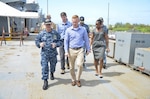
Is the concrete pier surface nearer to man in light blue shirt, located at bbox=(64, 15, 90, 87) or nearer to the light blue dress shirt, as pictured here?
man in light blue shirt, located at bbox=(64, 15, 90, 87)

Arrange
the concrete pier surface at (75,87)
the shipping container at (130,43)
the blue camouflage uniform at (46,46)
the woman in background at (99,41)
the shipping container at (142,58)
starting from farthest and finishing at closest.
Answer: the shipping container at (130,43), the shipping container at (142,58), the woman in background at (99,41), the blue camouflage uniform at (46,46), the concrete pier surface at (75,87)

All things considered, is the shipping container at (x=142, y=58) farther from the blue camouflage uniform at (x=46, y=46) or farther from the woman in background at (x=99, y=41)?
the blue camouflage uniform at (x=46, y=46)

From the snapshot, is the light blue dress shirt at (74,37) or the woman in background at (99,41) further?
the woman in background at (99,41)

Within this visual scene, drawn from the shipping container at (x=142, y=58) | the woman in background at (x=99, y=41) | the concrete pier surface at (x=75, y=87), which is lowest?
the concrete pier surface at (x=75, y=87)

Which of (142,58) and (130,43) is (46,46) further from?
(130,43)

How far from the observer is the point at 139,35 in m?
7.99

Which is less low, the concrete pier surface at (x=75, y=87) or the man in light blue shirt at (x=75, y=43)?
the man in light blue shirt at (x=75, y=43)

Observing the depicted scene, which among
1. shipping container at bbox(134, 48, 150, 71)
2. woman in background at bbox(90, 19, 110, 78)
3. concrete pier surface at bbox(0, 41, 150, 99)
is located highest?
woman in background at bbox(90, 19, 110, 78)

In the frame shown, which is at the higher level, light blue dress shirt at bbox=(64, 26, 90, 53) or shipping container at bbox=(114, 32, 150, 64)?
light blue dress shirt at bbox=(64, 26, 90, 53)

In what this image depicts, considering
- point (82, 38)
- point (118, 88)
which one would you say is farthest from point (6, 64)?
point (118, 88)

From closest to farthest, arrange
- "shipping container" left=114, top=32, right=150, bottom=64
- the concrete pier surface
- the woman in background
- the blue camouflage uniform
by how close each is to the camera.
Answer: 1. the concrete pier surface
2. the blue camouflage uniform
3. the woman in background
4. "shipping container" left=114, top=32, right=150, bottom=64

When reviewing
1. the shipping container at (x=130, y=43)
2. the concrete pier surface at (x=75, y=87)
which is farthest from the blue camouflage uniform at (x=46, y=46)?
the shipping container at (x=130, y=43)

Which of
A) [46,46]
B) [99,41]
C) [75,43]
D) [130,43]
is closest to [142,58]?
[130,43]


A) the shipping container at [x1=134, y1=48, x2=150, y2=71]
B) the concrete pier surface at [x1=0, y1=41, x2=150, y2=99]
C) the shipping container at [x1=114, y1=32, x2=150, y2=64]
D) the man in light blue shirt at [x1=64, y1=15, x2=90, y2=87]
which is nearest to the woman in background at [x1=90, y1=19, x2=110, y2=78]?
the concrete pier surface at [x1=0, y1=41, x2=150, y2=99]
